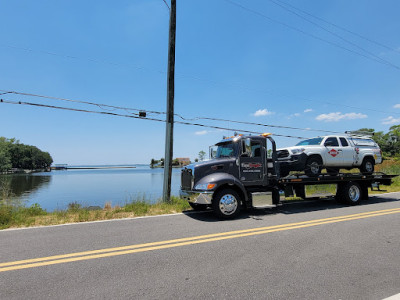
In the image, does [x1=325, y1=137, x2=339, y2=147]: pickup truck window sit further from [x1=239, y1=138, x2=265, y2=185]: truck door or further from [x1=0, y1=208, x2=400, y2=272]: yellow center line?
[x1=0, y1=208, x2=400, y2=272]: yellow center line

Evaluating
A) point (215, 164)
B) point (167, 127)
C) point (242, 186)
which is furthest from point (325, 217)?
point (167, 127)

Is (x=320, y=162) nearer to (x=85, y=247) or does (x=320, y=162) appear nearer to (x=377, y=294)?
(x=377, y=294)

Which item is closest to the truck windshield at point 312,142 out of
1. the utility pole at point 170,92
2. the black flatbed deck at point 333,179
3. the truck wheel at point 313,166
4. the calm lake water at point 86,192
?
the truck wheel at point 313,166

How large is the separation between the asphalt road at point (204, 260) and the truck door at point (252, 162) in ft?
5.61

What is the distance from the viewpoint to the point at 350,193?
32.1 feet

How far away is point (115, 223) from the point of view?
6.79m

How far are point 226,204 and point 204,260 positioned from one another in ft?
10.9

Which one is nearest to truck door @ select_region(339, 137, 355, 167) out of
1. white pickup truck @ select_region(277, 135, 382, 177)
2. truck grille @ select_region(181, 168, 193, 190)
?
white pickup truck @ select_region(277, 135, 382, 177)

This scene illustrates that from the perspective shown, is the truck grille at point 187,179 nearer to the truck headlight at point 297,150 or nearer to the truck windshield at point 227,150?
the truck windshield at point 227,150

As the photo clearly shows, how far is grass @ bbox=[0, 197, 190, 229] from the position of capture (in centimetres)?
680

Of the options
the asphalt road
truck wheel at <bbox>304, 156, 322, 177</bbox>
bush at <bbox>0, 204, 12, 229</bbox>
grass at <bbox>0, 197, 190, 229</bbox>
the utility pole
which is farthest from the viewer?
the utility pole

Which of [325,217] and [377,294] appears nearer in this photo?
[377,294]

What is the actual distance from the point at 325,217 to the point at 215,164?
12.1 ft

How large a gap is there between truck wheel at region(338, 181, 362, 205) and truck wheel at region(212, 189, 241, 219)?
5.19 metres
